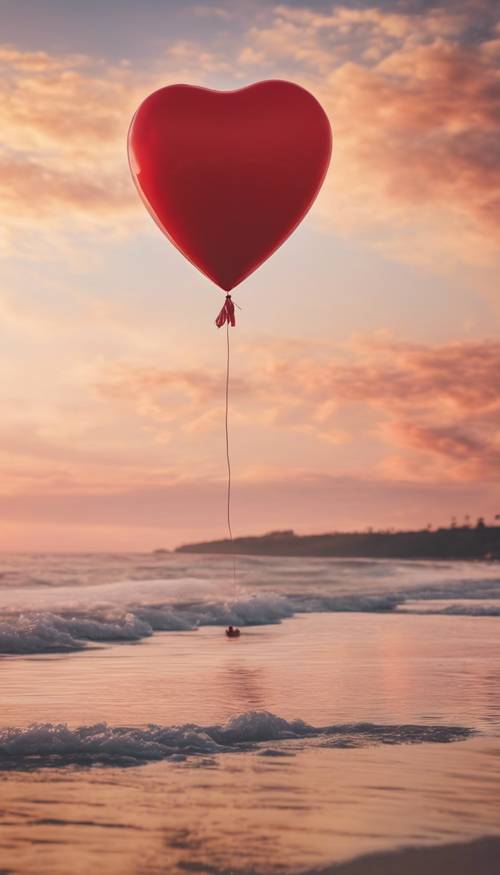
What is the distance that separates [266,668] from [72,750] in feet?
19.2

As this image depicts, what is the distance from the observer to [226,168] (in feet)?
41.6

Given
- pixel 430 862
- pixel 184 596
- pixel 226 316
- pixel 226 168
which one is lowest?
pixel 430 862

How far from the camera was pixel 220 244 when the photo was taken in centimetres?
1270

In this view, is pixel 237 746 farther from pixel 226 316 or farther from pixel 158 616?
pixel 158 616

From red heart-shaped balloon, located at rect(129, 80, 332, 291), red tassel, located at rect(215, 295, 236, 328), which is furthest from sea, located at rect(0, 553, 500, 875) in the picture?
red heart-shaped balloon, located at rect(129, 80, 332, 291)

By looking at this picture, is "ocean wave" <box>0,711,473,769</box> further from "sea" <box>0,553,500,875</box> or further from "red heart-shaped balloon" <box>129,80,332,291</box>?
"red heart-shaped balloon" <box>129,80,332,291</box>

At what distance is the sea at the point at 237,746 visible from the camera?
6398 millimetres

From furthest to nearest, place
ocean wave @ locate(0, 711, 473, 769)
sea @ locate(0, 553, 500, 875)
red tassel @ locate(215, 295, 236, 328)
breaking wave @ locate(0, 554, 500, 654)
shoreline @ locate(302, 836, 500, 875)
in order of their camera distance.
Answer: breaking wave @ locate(0, 554, 500, 654), red tassel @ locate(215, 295, 236, 328), ocean wave @ locate(0, 711, 473, 769), sea @ locate(0, 553, 500, 875), shoreline @ locate(302, 836, 500, 875)

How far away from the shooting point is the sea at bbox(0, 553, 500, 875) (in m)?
6.40

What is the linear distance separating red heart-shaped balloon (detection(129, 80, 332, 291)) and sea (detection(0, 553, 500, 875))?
485 centimetres

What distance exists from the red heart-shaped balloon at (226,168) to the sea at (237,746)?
485 centimetres

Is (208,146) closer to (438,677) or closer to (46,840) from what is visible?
(438,677)

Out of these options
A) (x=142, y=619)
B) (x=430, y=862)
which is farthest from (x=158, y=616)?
(x=430, y=862)

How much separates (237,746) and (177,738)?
49 centimetres
